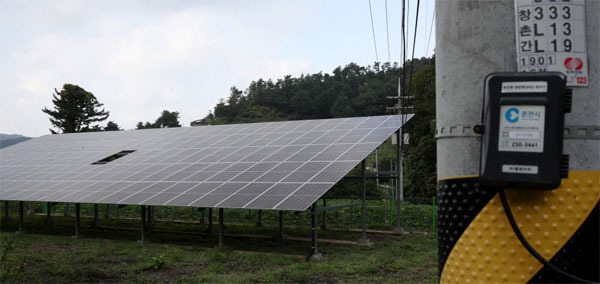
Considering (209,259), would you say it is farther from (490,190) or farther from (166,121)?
(166,121)

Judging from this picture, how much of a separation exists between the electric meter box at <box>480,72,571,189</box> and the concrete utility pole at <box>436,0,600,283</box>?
101mm

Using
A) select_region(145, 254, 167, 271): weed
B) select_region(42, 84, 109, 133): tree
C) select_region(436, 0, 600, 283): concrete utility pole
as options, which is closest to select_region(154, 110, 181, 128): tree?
select_region(42, 84, 109, 133): tree

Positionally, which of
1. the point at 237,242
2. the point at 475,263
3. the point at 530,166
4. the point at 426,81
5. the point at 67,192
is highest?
the point at 426,81

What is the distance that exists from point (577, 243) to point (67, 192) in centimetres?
1718

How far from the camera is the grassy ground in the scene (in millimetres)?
9906

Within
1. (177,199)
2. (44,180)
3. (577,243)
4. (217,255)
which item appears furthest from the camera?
(44,180)

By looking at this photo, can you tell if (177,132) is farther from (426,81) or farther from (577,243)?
(426,81)

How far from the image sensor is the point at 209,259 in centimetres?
1193

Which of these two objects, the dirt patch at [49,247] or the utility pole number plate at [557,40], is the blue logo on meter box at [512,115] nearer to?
the utility pole number plate at [557,40]

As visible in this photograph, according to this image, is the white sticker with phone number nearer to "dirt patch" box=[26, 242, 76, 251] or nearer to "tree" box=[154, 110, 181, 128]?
"dirt patch" box=[26, 242, 76, 251]

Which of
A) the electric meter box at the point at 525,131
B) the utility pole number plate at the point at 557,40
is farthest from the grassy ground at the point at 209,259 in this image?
the utility pole number plate at the point at 557,40

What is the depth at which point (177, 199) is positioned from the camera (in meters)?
13.5

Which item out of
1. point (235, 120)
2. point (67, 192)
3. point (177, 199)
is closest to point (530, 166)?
point (177, 199)

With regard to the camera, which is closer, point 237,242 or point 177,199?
point 177,199
